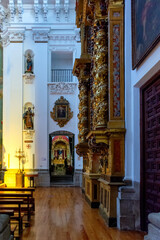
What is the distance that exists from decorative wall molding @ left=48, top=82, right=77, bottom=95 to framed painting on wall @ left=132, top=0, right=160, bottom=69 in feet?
45.4

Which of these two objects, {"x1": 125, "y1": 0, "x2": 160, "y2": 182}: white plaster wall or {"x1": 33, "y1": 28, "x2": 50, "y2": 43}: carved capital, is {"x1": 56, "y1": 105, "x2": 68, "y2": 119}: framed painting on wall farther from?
{"x1": 125, "y1": 0, "x2": 160, "y2": 182}: white plaster wall

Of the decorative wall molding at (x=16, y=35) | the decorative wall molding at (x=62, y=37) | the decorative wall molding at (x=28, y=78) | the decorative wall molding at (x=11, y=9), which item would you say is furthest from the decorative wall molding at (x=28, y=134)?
the decorative wall molding at (x=11, y=9)

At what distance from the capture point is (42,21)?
22328 mm

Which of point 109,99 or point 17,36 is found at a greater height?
point 17,36

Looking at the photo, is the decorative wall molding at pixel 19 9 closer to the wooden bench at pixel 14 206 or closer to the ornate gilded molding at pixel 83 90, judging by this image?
the ornate gilded molding at pixel 83 90

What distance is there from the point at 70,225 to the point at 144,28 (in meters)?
4.84

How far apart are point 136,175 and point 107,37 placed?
11.8 feet

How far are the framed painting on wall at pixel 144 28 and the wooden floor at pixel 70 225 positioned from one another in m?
3.65

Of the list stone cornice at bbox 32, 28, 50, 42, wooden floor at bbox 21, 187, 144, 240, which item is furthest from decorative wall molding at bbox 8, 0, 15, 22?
wooden floor at bbox 21, 187, 144, 240

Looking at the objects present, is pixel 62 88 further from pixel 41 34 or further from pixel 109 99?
pixel 109 99

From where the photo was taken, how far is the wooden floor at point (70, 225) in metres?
7.79

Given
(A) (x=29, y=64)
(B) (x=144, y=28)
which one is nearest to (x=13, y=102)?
(A) (x=29, y=64)

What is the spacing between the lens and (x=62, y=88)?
73.1 feet

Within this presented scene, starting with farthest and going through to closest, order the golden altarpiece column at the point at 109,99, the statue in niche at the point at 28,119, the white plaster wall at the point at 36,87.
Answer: the white plaster wall at the point at 36,87 < the statue in niche at the point at 28,119 < the golden altarpiece column at the point at 109,99
